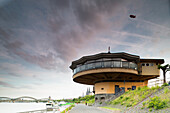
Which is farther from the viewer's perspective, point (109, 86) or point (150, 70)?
point (109, 86)

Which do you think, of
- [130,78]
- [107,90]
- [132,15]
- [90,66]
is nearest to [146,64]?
[130,78]

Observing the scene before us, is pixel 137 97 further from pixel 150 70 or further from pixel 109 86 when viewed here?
pixel 150 70

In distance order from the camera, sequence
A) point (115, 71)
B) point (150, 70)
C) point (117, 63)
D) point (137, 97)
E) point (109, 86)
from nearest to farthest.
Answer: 1. point (137, 97)
2. point (115, 71)
3. point (117, 63)
4. point (150, 70)
5. point (109, 86)

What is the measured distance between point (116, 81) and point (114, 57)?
852 centimetres

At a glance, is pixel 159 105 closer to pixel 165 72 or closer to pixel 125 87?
pixel 165 72

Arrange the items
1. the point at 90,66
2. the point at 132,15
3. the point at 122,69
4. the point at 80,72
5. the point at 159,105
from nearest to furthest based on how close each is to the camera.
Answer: the point at 159,105, the point at 132,15, the point at 122,69, the point at 90,66, the point at 80,72

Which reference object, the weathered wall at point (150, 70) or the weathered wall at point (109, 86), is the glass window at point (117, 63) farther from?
the weathered wall at point (109, 86)

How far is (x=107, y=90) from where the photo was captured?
4069cm

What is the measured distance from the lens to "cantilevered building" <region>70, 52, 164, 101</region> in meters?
34.2

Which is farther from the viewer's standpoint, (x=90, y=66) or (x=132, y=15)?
(x=90, y=66)

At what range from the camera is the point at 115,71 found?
1319 inches

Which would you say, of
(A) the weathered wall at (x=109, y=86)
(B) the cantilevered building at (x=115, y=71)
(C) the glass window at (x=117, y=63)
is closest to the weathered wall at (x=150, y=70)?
(B) the cantilevered building at (x=115, y=71)

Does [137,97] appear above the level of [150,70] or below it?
below

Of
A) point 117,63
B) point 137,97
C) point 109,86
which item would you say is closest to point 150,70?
point 117,63
